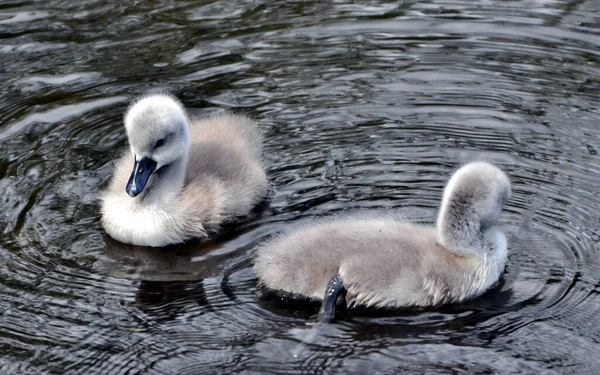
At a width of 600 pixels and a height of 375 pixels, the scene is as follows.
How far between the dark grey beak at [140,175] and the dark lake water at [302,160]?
1.23 ft

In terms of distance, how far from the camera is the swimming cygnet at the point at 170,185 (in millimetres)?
6621

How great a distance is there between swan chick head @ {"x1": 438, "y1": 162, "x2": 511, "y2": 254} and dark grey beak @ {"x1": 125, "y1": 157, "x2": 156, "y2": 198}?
72.8 inches

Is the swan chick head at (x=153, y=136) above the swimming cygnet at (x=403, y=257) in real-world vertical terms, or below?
above

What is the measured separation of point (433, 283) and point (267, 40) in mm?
4273

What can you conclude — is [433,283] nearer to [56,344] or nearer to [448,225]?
[448,225]

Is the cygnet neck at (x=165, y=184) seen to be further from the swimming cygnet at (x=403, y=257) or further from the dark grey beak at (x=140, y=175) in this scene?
the swimming cygnet at (x=403, y=257)

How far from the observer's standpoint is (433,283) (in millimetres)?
5664

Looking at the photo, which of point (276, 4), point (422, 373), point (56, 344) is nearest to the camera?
point (422, 373)

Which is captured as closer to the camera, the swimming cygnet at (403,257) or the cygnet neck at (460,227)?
the swimming cygnet at (403,257)

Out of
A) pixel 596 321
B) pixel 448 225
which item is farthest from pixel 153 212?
pixel 596 321

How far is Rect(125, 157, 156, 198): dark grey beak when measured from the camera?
21.4ft

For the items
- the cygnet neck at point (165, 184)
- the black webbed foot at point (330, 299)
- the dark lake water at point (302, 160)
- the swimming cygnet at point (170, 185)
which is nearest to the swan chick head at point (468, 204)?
the dark lake water at point (302, 160)

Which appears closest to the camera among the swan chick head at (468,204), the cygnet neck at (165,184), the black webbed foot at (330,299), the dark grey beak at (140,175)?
the black webbed foot at (330,299)

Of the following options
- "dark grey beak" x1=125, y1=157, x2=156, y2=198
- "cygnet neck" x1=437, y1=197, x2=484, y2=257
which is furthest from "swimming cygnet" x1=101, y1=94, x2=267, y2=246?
"cygnet neck" x1=437, y1=197, x2=484, y2=257
